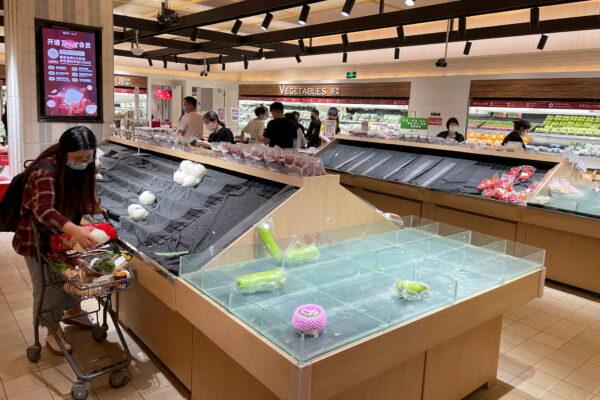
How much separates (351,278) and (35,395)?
2021 mm

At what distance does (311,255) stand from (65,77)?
4.31m

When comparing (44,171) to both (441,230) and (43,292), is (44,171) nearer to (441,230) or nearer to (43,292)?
(43,292)

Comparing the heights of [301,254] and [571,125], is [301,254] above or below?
below

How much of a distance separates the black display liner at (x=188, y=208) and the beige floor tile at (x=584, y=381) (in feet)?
7.68

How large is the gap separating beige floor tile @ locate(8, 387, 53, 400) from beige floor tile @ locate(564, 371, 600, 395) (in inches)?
133

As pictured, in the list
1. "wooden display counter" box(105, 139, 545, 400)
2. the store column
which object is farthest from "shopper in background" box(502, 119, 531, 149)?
the store column

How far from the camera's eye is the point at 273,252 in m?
2.76

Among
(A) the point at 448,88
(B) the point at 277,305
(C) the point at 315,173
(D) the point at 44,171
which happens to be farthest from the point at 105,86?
(A) the point at 448,88

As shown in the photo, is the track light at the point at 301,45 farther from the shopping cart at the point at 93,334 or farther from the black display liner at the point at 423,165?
the shopping cart at the point at 93,334

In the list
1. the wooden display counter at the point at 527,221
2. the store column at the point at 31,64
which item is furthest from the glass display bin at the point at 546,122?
the store column at the point at 31,64

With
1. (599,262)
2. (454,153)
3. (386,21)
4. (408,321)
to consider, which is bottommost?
(599,262)

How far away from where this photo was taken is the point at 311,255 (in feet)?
9.16

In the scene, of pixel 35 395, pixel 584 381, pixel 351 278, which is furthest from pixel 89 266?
pixel 584 381

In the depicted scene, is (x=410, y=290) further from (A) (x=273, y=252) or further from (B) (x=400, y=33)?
(B) (x=400, y=33)
